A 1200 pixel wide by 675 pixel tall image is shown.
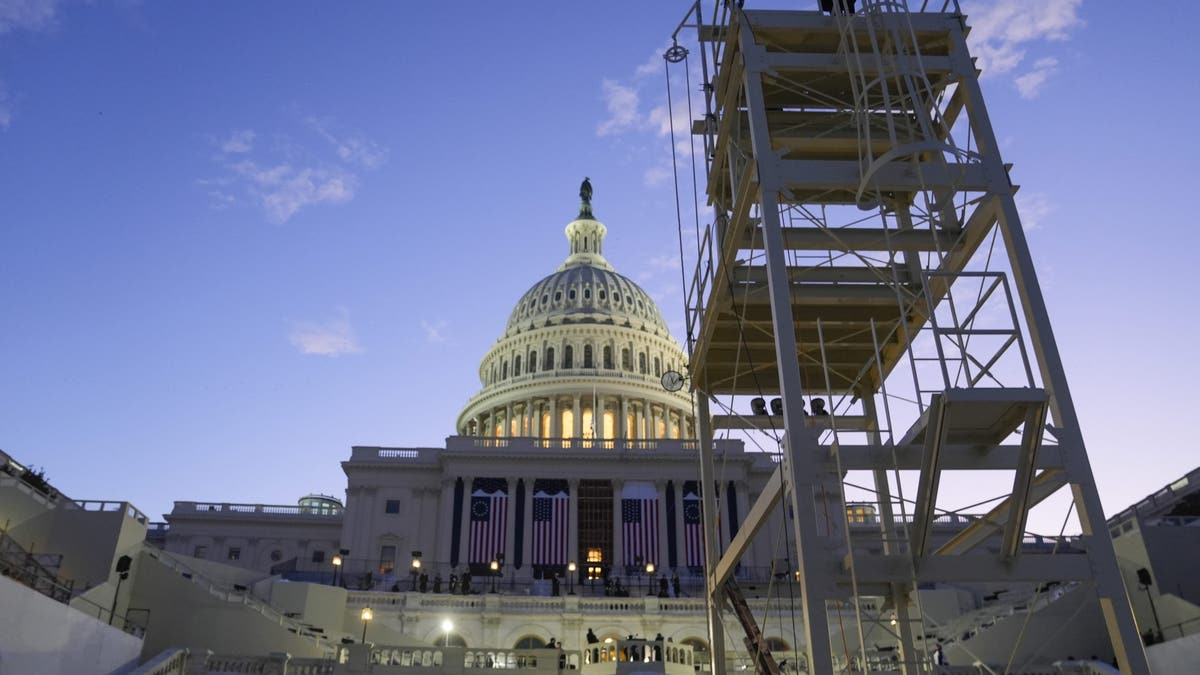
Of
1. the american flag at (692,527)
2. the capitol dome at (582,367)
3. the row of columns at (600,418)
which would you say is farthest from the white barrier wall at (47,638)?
the row of columns at (600,418)

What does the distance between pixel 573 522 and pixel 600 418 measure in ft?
106

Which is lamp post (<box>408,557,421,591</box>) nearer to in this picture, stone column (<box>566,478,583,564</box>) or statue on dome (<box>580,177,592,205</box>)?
stone column (<box>566,478,583,564</box>)

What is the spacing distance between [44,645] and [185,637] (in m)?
13.6

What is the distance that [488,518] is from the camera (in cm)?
7606

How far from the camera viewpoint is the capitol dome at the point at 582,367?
10919 cm

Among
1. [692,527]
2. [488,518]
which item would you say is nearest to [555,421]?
[488,518]

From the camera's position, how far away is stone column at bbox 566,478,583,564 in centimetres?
7456

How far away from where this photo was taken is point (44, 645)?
27.1m

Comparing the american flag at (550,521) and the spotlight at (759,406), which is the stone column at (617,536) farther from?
the spotlight at (759,406)

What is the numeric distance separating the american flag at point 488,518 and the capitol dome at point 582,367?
2560 centimetres

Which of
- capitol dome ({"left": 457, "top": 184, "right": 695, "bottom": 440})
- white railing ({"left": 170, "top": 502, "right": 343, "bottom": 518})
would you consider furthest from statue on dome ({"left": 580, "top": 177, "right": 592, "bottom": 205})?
white railing ({"left": 170, "top": 502, "right": 343, "bottom": 518})

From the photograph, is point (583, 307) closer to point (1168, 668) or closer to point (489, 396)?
point (489, 396)

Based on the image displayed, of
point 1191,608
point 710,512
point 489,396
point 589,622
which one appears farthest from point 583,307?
point 710,512

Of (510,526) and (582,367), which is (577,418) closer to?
(582,367)
